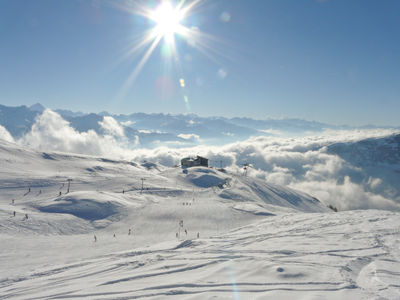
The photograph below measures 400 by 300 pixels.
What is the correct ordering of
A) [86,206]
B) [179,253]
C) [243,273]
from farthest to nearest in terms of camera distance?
[86,206] < [179,253] < [243,273]

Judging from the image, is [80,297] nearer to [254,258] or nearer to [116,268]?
[116,268]

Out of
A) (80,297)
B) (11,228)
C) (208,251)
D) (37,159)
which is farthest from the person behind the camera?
(37,159)

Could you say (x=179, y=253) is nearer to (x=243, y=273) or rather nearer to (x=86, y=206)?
(x=243, y=273)

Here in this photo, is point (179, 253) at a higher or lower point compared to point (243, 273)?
higher

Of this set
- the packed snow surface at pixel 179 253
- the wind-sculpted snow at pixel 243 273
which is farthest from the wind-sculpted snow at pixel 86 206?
the wind-sculpted snow at pixel 243 273

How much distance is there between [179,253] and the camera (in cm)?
1661

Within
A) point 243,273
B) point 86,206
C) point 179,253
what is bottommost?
point 243,273

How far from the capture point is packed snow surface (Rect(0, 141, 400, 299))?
32.0 ft

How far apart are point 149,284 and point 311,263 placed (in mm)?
8121

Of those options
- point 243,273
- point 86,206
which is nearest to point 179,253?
point 243,273

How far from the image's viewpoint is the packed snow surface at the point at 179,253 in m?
9.75

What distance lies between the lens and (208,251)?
16.7 meters

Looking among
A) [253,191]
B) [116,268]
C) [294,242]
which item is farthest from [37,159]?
[294,242]

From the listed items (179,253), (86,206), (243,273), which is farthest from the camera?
(86,206)
